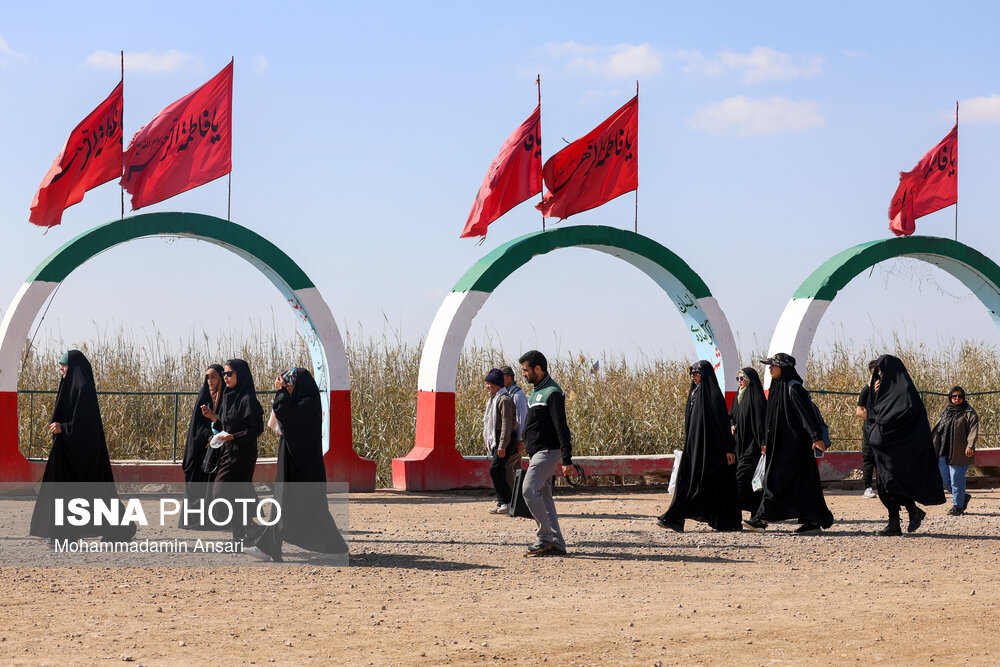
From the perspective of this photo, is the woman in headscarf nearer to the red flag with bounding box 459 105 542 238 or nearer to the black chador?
the red flag with bounding box 459 105 542 238

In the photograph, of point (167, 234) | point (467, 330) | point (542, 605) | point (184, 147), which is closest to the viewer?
point (542, 605)

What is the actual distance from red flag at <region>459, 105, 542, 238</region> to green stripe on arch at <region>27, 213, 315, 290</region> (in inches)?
79.8

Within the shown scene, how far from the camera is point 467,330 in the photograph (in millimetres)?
12656

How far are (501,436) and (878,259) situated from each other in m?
6.36

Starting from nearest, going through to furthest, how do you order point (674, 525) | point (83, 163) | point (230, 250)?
point (674, 525) → point (83, 163) → point (230, 250)

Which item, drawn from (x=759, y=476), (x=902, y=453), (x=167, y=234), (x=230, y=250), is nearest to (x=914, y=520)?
(x=902, y=453)

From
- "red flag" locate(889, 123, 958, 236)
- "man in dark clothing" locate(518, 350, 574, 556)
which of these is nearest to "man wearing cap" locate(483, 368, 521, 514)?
"man in dark clothing" locate(518, 350, 574, 556)

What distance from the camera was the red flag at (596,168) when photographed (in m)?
13.2

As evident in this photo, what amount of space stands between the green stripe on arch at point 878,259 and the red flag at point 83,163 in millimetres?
7981

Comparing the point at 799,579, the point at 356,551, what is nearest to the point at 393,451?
the point at 356,551

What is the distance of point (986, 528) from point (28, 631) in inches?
306

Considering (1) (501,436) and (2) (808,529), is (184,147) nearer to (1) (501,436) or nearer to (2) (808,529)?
(1) (501,436)

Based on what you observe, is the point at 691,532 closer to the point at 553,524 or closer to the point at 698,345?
the point at 553,524

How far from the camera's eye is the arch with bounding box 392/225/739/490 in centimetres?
1241
